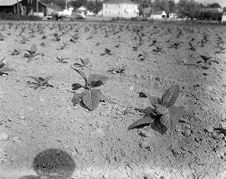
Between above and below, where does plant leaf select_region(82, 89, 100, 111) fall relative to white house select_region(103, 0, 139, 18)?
below

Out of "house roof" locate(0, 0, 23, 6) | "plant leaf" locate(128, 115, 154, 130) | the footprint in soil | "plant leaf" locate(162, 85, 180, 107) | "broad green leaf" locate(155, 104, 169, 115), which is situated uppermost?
"house roof" locate(0, 0, 23, 6)

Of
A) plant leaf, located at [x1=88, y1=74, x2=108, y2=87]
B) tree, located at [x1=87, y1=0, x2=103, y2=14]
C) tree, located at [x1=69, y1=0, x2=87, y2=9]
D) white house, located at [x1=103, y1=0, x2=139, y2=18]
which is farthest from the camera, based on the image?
tree, located at [x1=69, y1=0, x2=87, y2=9]

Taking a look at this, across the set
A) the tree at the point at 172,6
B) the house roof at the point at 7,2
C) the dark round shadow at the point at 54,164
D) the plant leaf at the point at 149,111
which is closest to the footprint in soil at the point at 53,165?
the dark round shadow at the point at 54,164

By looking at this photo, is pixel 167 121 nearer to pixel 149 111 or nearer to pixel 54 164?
pixel 149 111

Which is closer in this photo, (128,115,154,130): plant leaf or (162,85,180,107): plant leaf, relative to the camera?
(128,115,154,130): plant leaf

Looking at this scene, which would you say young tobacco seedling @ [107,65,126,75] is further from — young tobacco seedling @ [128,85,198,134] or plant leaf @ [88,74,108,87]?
young tobacco seedling @ [128,85,198,134]

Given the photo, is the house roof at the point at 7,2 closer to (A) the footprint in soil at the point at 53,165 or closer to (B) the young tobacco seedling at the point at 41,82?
(B) the young tobacco seedling at the point at 41,82

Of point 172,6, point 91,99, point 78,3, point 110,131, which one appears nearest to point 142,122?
point 110,131

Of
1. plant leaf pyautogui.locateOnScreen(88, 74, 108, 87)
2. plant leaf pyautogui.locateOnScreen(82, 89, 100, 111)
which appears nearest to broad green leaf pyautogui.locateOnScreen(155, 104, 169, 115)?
plant leaf pyautogui.locateOnScreen(82, 89, 100, 111)
